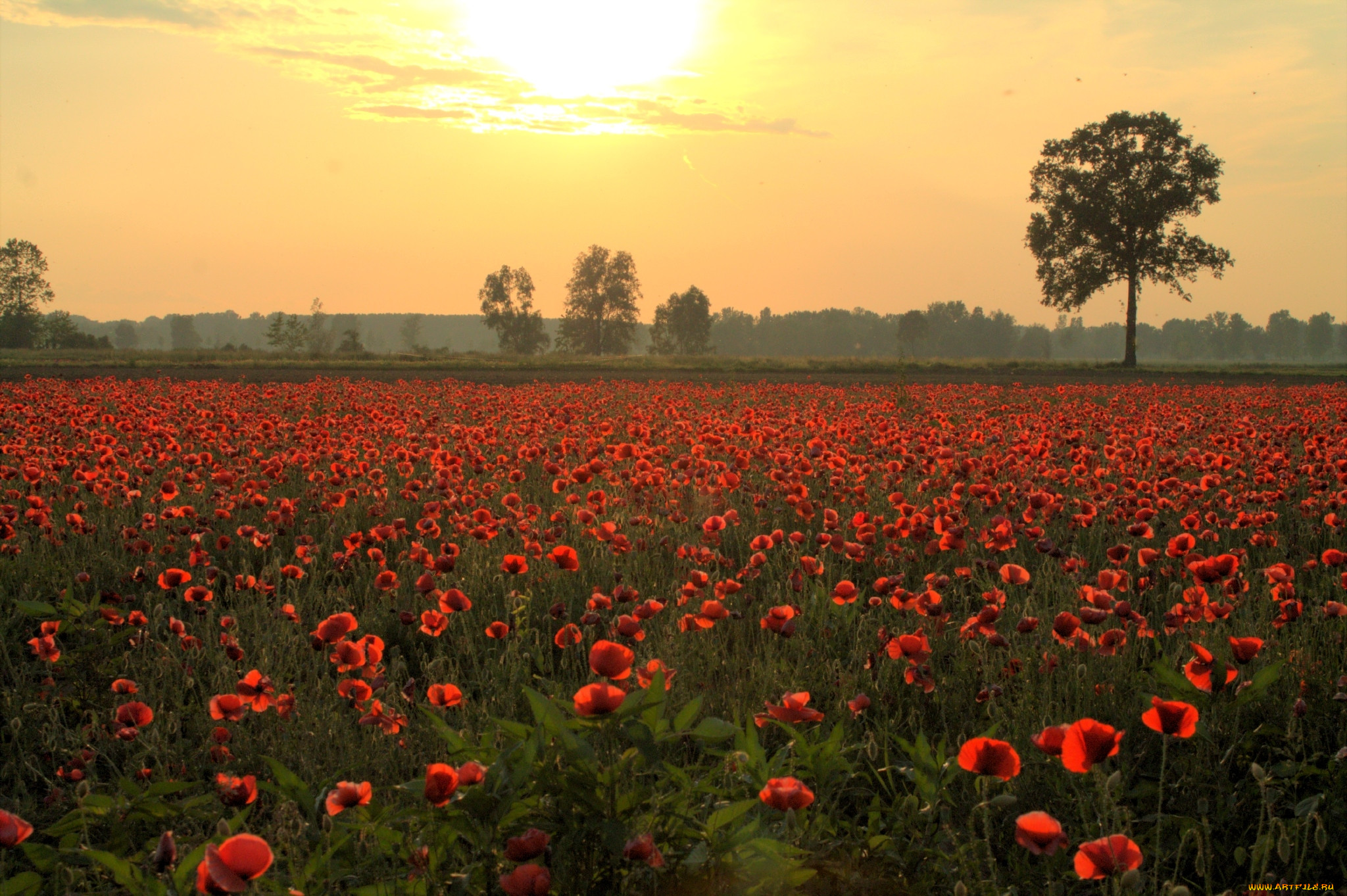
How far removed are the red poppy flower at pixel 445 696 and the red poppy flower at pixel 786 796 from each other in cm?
91

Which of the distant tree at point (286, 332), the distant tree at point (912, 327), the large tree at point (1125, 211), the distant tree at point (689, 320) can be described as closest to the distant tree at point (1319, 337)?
the distant tree at point (912, 327)

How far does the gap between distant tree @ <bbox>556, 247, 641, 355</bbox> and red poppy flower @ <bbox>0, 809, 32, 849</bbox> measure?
101 m

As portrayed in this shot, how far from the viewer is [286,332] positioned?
10575 cm

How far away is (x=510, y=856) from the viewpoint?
5.48 ft

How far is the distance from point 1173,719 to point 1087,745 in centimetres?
25

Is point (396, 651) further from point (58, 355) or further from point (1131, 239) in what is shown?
point (1131, 239)

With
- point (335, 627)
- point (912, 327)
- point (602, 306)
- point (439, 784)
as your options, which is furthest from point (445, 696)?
point (912, 327)

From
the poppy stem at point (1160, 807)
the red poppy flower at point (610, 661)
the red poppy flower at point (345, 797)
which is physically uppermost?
the red poppy flower at point (610, 661)

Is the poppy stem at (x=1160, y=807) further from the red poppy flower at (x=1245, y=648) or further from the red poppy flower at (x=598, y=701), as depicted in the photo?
the red poppy flower at (x=598, y=701)

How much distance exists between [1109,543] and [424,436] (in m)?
5.39

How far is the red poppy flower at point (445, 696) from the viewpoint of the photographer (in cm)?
231

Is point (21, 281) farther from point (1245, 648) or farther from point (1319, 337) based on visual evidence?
point (1319, 337)

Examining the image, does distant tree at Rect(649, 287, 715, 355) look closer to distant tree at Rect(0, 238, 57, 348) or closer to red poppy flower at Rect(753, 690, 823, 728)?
distant tree at Rect(0, 238, 57, 348)

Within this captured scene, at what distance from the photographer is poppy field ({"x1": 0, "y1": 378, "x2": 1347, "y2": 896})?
6.08 feet
